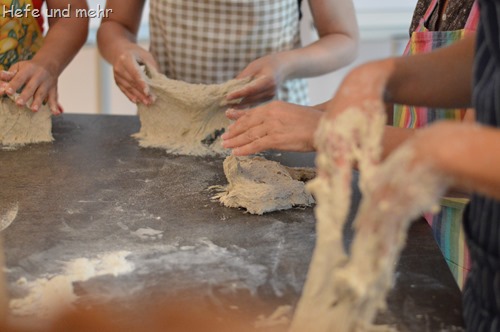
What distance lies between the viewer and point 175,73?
2158 mm

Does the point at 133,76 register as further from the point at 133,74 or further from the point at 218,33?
the point at 218,33

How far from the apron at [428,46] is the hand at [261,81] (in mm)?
361

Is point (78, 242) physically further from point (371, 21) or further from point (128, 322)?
point (371, 21)

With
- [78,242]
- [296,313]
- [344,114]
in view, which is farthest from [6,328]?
[344,114]

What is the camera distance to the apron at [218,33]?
2066mm

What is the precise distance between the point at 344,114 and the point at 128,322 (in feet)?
1.41

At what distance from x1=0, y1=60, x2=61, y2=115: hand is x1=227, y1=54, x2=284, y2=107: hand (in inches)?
20.5

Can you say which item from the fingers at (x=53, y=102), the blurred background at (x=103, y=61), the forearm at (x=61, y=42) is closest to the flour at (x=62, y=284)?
the fingers at (x=53, y=102)

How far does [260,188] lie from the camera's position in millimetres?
1436

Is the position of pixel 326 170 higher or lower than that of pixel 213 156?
higher

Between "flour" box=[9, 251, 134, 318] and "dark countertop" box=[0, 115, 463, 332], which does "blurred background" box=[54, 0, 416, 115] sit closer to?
"dark countertop" box=[0, 115, 463, 332]

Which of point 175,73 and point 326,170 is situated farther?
point 175,73

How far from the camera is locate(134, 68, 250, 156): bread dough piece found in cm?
185

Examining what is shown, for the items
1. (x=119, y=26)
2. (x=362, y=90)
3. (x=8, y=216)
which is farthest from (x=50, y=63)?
(x=362, y=90)
